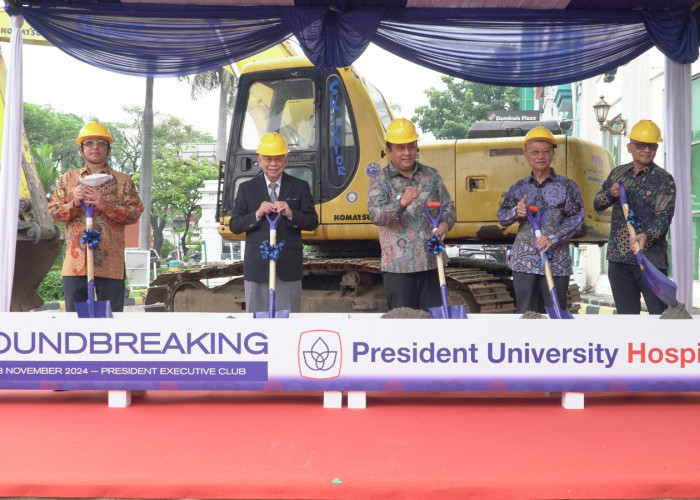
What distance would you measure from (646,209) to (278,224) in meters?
2.62

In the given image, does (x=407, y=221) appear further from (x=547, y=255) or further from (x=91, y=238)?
(x=91, y=238)

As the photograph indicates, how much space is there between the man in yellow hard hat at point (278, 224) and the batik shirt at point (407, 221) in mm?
503

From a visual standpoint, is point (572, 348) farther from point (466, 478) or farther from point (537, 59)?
point (537, 59)

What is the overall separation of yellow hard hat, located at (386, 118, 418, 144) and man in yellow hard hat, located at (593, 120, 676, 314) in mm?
1479

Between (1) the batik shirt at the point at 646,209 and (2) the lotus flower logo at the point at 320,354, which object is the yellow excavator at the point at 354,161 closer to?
(1) the batik shirt at the point at 646,209

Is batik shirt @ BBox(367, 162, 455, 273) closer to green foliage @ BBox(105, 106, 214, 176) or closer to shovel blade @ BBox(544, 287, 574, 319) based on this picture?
shovel blade @ BBox(544, 287, 574, 319)

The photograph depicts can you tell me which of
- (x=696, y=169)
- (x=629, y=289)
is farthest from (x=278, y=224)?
(x=696, y=169)

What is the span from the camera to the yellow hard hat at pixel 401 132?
5102mm

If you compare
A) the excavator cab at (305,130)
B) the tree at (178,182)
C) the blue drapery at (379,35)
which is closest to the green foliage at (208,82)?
the tree at (178,182)

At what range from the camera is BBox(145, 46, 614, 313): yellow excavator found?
23.2 ft

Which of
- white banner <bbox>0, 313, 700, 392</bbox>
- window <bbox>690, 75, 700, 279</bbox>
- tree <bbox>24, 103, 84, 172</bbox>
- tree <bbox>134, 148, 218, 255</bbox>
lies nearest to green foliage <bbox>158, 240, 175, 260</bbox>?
tree <bbox>24, 103, 84, 172</bbox>

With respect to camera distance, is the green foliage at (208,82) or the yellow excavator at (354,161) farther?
the green foliage at (208,82)

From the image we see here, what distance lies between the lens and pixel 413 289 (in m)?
5.24

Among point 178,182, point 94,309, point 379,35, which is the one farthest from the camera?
point 178,182
